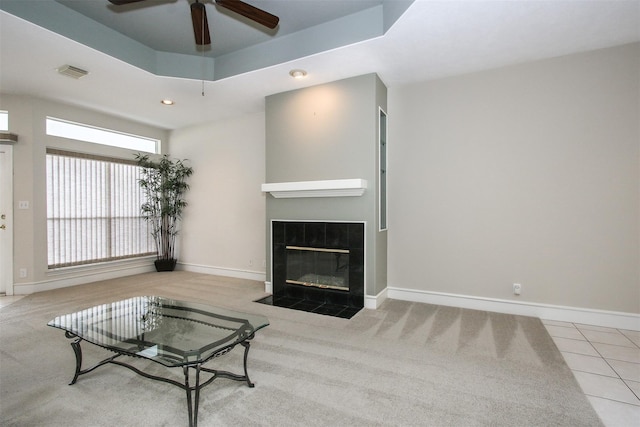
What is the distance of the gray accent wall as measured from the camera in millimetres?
3709

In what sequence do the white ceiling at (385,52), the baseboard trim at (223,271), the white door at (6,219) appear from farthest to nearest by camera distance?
the baseboard trim at (223,271) → the white door at (6,219) → the white ceiling at (385,52)

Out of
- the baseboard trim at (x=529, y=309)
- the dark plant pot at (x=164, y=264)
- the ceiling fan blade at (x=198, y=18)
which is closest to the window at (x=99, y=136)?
the dark plant pot at (x=164, y=264)

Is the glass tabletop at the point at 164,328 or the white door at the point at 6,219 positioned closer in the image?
the glass tabletop at the point at 164,328

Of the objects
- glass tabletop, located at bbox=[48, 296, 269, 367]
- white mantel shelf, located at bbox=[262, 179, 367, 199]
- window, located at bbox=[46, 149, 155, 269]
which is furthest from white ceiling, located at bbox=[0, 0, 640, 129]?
glass tabletop, located at bbox=[48, 296, 269, 367]

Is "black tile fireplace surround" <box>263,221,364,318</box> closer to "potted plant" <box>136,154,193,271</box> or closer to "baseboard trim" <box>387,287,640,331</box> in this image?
"baseboard trim" <box>387,287,640,331</box>

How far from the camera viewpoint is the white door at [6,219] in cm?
428

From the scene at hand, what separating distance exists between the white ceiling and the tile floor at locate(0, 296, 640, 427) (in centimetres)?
281

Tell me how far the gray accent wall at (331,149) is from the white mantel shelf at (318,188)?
11 centimetres

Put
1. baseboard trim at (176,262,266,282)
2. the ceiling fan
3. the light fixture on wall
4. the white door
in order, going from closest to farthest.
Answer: the ceiling fan, the light fixture on wall, the white door, baseboard trim at (176,262,266,282)

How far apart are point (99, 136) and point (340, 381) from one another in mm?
5548

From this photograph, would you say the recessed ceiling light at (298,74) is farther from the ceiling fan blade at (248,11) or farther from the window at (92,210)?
the window at (92,210)

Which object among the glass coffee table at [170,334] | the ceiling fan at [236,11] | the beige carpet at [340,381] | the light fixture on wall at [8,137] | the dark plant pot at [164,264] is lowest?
the beige carpet at [340,381]

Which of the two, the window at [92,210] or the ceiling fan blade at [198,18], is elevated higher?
the ceiling fan blade at [198,18]

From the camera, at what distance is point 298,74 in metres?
3.73
